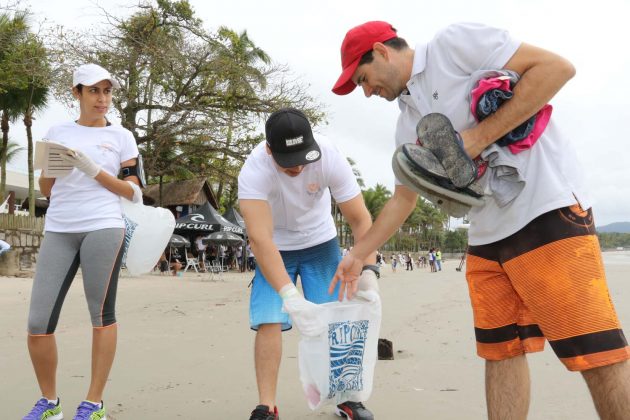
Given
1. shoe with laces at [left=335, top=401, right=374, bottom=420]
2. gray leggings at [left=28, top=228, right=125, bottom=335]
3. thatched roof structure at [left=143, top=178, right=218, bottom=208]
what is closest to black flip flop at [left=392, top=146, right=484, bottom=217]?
shoe with laces at [left=335, top=401, right=374, bottom=420]

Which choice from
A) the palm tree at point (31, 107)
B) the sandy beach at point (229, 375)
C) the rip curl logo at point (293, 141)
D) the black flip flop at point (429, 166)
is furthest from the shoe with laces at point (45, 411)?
the palm tree at point (31, 107)

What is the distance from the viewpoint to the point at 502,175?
1938mm

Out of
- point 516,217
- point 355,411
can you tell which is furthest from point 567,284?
point 355,411

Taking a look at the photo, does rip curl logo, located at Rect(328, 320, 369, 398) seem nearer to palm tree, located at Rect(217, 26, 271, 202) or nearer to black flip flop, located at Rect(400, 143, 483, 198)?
black flip flop, located at Rect(400, 143, 483, 198)

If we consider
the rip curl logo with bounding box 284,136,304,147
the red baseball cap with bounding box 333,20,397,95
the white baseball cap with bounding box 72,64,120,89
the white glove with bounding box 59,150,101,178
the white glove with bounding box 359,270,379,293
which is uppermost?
the white baseball cap with bounding box 72,64,120,89

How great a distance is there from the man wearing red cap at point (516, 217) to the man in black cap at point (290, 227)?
49 cm

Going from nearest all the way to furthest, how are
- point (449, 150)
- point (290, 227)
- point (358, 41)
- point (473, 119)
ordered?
point (449, 150), point (473, 119), point (358, 41), point (290, 227)

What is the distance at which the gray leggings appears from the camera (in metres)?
2.79

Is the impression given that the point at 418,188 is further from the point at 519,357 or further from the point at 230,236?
the point at 230,236

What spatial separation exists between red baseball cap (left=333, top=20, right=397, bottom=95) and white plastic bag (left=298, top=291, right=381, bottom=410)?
1.06 m

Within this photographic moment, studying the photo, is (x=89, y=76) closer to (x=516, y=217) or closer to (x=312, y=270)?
(x=312, y=270)

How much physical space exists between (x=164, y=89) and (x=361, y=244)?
18.4 m

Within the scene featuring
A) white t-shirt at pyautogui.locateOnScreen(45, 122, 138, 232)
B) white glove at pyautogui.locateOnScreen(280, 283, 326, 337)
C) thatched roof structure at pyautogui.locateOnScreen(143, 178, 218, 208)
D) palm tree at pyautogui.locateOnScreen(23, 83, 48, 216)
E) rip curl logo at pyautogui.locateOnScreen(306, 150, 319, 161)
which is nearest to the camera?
white glove at pyautogui.locateOnScreen(280, 283, 326, 337)

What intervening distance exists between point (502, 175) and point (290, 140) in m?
1.04
